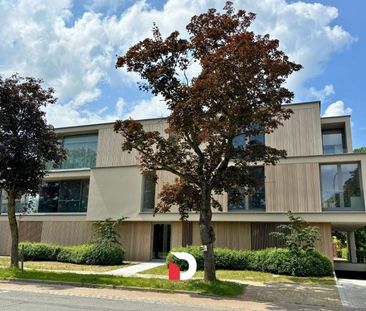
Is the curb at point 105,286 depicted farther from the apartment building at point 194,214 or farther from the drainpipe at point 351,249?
the drainpipe at point 351,249

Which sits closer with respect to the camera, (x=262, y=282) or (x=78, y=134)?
(x=262, y=282)

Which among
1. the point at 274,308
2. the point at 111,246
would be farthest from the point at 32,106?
the point at 274,308

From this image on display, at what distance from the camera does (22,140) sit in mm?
15766

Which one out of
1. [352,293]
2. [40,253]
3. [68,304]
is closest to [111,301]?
[68,304]

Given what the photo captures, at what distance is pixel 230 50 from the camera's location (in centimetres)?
1143

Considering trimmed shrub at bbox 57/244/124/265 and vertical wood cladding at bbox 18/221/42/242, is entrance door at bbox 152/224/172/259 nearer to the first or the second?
trimmed shrub at bbox 57/244/124/265

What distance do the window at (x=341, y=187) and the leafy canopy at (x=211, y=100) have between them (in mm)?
6998

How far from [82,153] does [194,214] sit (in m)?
10.4

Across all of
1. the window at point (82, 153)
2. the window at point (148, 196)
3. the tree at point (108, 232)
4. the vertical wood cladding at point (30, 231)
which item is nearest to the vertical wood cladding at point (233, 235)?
the window at point (148, 196)

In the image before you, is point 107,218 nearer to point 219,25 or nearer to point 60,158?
point 60,158

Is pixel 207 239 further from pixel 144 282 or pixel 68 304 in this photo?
pixel 68 304

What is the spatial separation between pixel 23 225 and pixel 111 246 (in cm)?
921

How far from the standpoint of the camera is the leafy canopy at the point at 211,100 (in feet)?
38.2

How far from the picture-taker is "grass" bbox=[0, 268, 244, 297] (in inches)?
451
